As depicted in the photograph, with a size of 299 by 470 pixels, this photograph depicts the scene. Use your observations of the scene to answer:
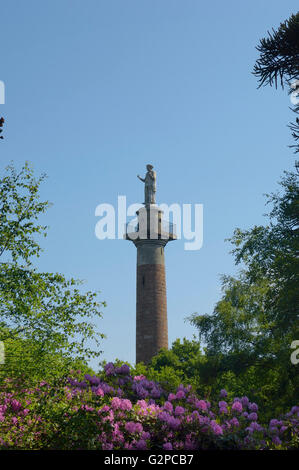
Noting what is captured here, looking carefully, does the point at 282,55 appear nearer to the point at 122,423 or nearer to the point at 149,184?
the point at 122,423

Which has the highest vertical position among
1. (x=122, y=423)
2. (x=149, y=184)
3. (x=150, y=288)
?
(x=149, y=184)

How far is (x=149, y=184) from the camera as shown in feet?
134

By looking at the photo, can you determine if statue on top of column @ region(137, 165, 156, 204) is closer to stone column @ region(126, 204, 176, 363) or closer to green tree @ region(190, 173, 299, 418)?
stone column @ region(126, 204, 176, 363)

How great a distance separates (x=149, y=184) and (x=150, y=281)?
8177 mm

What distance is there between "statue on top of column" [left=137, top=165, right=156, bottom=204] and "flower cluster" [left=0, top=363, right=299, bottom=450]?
28254 mm

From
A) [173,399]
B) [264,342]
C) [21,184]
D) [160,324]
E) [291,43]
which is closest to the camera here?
[173,399]

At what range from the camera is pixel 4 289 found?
12766 millimetres

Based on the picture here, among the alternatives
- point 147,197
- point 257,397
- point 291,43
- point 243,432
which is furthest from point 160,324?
point 243,432

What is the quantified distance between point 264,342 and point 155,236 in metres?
18.7

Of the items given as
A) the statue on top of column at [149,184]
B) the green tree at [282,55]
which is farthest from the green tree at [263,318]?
the statue on top of column at [149,184]

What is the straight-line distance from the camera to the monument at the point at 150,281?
36.4m

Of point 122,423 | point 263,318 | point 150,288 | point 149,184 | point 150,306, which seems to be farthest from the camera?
point 149,184

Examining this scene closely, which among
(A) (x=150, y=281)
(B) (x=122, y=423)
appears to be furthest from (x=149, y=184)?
(B) (x=122, y=423)
